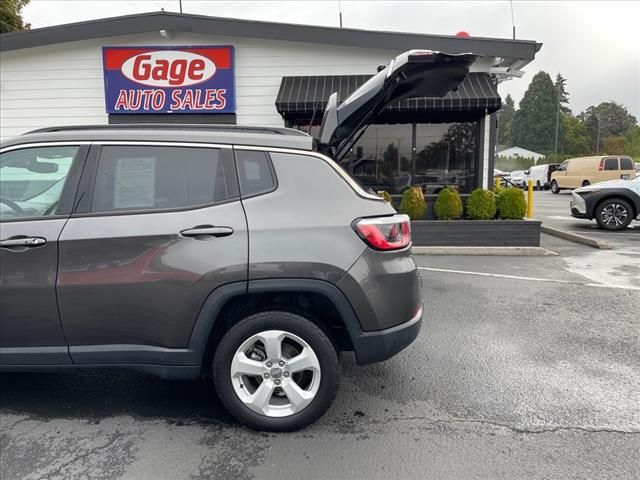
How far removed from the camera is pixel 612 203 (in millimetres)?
11266

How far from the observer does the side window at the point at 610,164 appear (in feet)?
75.4

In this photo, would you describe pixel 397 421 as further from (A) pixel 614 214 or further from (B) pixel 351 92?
(A) pixel 614 214

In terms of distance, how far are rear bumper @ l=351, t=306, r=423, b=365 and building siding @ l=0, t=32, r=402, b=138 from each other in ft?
26.0

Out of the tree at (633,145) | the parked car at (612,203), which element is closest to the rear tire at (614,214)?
the parked car at (612,203)

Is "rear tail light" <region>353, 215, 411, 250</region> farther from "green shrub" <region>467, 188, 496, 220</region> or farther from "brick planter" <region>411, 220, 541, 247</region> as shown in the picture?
"green shrub" <region>467, 188, 496, 220</region>

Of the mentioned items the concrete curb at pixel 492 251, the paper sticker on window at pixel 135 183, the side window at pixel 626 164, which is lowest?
the concrete curb at pixel 492 251

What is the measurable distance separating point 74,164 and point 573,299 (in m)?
5.49

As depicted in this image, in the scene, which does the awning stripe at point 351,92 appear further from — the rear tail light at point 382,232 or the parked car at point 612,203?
the rear tail light at point 382,232

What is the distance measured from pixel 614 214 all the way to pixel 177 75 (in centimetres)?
1088

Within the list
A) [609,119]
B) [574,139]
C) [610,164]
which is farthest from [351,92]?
[609,119]

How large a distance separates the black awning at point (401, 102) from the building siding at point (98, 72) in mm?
347

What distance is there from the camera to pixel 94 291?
2648 millimetres

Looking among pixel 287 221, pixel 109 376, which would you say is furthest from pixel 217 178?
pixel 109 376

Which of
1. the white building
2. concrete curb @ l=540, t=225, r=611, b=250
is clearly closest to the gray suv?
the white building
